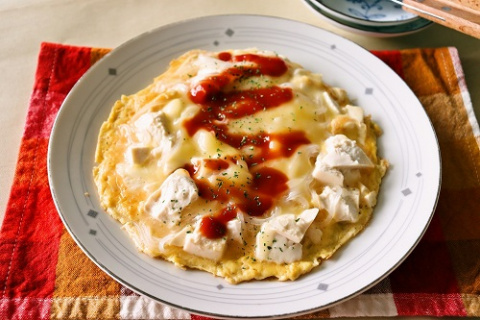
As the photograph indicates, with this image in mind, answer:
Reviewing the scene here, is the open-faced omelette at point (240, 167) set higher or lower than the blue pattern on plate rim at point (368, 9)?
lower

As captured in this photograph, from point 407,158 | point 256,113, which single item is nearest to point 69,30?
point 256,113

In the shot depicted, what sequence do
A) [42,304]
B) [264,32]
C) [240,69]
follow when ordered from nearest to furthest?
[42,304] < [240,69] < [264,32]

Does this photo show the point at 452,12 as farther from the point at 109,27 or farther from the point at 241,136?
the point at 109,27

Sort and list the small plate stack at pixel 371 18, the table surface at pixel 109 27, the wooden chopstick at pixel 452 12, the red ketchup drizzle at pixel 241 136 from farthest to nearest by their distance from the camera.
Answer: the table surface at pixel 109 27 → the small plate stack at pixel 371 18 → the wooden chopstick at pixel 452 12 → the red ketchup drizzle at pixel 241 136

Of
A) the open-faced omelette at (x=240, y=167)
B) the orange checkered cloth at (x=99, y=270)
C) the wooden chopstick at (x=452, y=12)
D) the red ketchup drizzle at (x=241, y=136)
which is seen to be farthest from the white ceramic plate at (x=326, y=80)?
the wooden chopstick at (x=452, y=12)

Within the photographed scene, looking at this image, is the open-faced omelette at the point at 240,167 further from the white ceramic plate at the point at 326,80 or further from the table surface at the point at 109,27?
the table surface at the point at 109,27

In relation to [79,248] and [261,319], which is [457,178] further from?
[79,248]

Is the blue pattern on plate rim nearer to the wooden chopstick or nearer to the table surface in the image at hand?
the table surface

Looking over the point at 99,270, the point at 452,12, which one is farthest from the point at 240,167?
the point at 452,12
